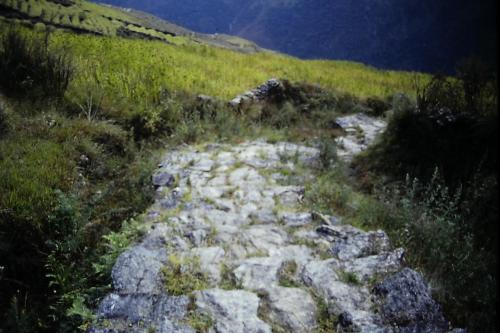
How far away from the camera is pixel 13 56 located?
7.73m

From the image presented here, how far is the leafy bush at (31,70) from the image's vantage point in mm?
7414

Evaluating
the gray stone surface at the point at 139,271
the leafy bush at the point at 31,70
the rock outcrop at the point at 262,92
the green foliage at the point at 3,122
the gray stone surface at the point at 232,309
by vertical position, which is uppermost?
the rock outcrop at the point at 262,92

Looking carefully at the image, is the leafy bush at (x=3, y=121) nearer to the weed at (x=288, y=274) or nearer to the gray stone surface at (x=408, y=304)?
the weed at (x=288, y=274)

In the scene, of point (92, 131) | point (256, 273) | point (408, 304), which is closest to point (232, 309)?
point (256, 273)

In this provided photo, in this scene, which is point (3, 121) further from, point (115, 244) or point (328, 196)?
point (328, 196)

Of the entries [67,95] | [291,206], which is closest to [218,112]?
[67,95]

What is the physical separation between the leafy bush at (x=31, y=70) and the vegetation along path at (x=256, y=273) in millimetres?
4096

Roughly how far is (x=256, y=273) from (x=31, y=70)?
7.24 m

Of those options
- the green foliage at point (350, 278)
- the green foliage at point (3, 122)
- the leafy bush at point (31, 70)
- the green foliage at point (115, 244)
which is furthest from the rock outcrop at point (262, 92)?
the green foliage at point (350, 278)

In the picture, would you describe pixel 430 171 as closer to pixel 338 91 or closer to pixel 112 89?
pixel 338 91

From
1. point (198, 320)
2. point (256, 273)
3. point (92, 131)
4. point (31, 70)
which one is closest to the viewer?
point (198, 320)

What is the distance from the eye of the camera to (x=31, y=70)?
7.71 meters

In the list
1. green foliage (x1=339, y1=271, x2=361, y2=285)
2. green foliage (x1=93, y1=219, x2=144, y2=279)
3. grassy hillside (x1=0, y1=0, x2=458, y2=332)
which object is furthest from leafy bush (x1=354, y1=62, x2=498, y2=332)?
green foliage (x1=93, y1=219, x2=144, y2=279)

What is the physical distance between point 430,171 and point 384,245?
2459 millimetres
